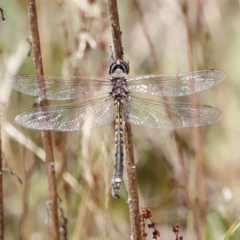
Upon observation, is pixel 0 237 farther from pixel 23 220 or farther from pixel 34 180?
pixel 34 180

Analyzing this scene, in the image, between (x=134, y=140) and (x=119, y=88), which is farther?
(x=134, y=140)

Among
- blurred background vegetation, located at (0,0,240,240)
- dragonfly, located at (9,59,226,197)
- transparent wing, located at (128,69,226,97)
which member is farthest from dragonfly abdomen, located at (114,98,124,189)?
blurred background vegetation, located at (0,0,240,240)

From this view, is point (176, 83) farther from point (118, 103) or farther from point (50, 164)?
point (50, 164)

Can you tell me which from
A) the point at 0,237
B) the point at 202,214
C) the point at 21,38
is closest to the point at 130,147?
the point at 0,237

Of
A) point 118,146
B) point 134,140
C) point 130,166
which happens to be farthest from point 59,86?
point 134,140

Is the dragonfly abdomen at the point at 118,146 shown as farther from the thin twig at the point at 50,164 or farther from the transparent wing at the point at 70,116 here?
the thin twig at the point at 50,164

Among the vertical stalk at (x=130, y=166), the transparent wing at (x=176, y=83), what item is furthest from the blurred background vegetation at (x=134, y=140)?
the vertical stalk at (x=130, y=166)

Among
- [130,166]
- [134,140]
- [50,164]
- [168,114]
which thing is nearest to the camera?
[130,166]
